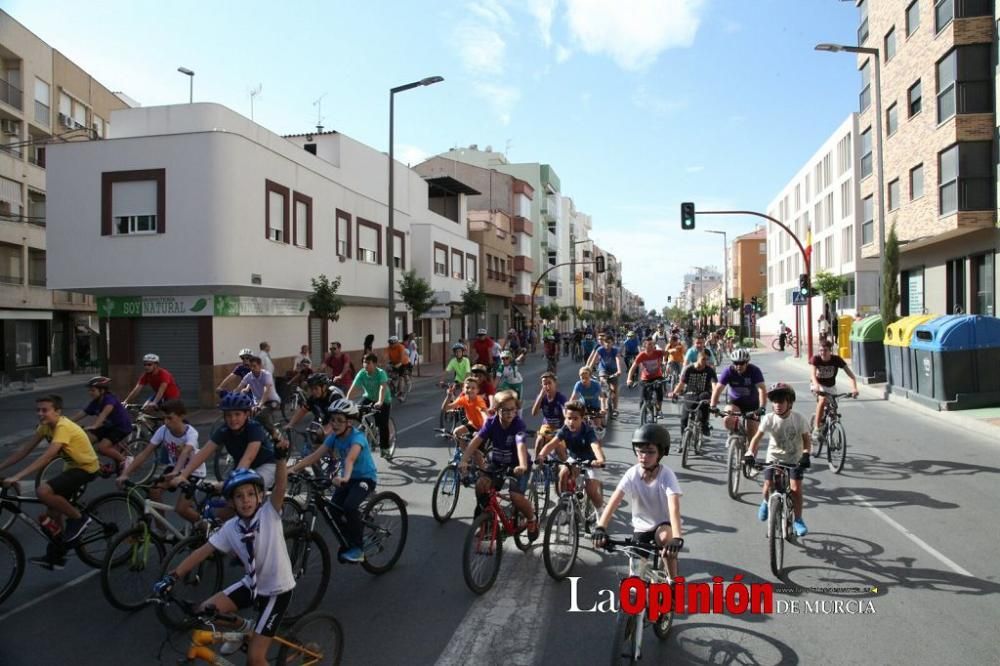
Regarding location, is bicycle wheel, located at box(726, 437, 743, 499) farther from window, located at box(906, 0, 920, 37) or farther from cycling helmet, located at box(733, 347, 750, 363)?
window, located at box(906, 0, 920, 37)

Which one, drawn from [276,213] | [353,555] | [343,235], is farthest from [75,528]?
[343,235]

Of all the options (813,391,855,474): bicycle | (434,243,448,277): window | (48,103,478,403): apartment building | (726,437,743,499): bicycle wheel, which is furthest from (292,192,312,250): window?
(726,437,743,499): bicycle wheel

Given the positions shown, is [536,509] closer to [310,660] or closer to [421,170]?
[310,660]

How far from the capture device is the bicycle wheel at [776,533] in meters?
5.70

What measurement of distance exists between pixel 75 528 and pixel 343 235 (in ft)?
71.2

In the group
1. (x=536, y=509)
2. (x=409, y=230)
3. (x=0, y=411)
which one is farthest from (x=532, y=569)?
(x=409, y=230)

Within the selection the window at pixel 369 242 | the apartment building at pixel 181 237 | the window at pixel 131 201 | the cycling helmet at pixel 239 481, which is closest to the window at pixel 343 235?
the window at pixel 369 242

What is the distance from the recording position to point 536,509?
6.91 meters

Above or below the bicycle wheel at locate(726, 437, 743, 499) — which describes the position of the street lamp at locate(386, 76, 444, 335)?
above

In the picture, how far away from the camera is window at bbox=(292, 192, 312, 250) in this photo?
906 inches

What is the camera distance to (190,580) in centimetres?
535

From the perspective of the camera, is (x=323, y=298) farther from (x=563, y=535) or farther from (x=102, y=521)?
(x=563, y=535)

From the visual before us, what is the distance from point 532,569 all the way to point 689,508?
8.28ft

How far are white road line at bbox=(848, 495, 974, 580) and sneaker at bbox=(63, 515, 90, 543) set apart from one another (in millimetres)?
7203
